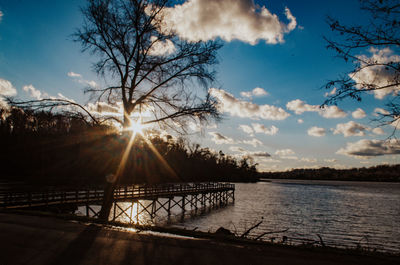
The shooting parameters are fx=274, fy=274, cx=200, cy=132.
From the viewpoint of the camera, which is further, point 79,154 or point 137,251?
point 79,154

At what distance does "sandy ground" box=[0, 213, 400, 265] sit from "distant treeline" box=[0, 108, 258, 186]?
5298 millimetres

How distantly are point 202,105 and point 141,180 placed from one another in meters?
77.4

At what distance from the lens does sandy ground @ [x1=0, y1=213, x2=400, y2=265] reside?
5477mm

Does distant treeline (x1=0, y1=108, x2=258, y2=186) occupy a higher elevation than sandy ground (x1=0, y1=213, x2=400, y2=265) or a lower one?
→ higher

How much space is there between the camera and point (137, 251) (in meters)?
5.99

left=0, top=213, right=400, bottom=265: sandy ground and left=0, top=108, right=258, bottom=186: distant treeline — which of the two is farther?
left=0, top=108, right=258, bottom=186: distant treeline

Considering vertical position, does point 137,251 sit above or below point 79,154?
below

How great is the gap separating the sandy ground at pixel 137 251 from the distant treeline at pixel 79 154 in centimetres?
530

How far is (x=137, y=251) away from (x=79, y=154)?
1932 inches

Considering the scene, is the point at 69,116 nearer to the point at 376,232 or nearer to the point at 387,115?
the point at 387,115

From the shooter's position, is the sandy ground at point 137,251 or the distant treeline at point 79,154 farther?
the distant treeline at point 79,154

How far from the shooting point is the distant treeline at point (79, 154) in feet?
40.5

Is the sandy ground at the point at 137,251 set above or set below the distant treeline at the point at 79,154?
below

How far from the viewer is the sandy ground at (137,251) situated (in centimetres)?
548
